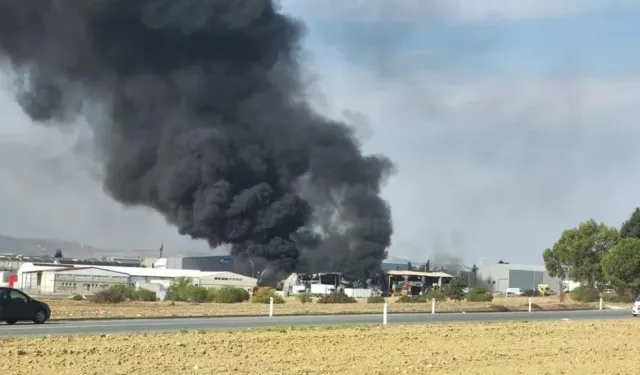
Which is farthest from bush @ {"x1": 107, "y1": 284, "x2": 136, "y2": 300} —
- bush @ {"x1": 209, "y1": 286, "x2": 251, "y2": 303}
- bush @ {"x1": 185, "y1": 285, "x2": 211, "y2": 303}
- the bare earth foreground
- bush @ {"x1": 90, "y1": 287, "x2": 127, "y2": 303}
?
the bare earth foreground

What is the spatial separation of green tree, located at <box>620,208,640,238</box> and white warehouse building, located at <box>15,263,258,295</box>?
3751cm

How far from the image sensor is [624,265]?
226ft

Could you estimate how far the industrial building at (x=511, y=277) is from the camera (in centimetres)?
12019

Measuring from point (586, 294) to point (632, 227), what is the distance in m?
14.4

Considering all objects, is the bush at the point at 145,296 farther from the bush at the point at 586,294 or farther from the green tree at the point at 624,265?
the green tree at the point at 624,265

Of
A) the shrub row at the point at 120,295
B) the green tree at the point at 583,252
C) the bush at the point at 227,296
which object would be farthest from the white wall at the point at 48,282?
the green tree at the point at 583,252

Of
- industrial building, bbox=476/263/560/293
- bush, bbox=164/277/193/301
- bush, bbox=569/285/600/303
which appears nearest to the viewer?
bush, bbox=164/277/193/301

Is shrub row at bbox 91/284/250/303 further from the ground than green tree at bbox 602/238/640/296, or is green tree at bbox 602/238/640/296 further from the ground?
green tree at bbox 602/238/640/296

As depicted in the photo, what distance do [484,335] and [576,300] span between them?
51.1 meters

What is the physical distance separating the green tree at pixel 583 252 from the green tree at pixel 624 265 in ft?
13.3

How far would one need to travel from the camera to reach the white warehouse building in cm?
7731

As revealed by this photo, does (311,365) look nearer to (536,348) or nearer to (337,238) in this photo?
(536,348)

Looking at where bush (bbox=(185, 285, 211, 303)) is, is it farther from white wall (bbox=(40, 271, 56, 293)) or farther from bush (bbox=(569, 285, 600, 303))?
bush (bbox=(569, 285, 600, 303))

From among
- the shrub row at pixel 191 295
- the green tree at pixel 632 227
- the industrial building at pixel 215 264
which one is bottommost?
the shrub row at pixel 191 295
